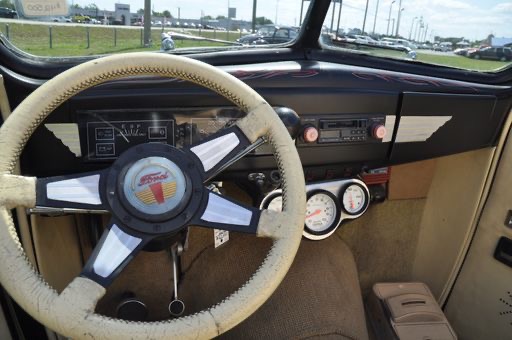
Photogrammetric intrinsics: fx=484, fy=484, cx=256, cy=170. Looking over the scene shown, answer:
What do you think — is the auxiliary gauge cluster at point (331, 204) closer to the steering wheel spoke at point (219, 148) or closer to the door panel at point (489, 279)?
the door panel at point (489, 279)

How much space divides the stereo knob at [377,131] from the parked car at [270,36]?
59cm

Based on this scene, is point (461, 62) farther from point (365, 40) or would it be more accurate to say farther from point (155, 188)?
point (155, 188)

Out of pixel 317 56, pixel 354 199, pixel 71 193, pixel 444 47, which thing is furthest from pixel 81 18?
pixel 444 47

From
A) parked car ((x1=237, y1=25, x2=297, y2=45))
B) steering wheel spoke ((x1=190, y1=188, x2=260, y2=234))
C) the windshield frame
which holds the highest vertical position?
parked car ((x1=237, y1=25, x2=297, y2=45))

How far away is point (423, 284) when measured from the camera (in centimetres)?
232

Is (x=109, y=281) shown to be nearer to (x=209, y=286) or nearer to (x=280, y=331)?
(x=280, y=331)

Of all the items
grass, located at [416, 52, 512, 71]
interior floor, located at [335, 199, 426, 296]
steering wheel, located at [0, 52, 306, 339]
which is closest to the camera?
steering wheel, located at [0, 52, 306, 339]

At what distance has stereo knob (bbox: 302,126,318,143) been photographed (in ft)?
5.46

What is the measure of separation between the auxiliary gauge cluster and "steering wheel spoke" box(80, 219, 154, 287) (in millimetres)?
869

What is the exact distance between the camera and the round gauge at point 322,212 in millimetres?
1858

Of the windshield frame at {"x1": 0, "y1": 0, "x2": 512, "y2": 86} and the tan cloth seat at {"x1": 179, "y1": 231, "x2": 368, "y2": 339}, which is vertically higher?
the windshield frame at {"x1": 0, "y1": 0, "x2": 512, "y2": 86}

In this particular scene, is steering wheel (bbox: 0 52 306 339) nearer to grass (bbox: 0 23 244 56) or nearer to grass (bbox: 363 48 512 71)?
grass (bbox: 0 23 244 56)

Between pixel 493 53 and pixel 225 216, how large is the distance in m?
1.56

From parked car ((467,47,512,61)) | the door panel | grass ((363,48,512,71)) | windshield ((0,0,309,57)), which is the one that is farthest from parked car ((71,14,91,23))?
the door panel
